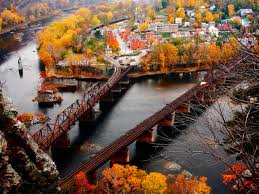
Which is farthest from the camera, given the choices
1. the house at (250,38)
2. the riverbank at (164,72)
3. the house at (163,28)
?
the house at (163,28)

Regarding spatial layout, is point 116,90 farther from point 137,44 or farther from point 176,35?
point 176,35

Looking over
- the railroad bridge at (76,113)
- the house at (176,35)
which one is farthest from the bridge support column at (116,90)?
the house at (176,35)

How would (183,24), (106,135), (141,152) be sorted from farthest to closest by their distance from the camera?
(183,24)
(106,135)
(141,152)

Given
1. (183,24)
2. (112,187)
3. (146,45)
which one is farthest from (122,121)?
(183,24)

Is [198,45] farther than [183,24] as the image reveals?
No

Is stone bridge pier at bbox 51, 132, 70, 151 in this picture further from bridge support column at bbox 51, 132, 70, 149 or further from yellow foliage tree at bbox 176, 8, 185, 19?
yellow foliage tree at bbox 176, 8, 185, 19

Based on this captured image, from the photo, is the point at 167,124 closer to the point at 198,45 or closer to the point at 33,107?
the point at 33,107

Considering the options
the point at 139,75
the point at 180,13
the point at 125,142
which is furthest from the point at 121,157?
the point at 180,13

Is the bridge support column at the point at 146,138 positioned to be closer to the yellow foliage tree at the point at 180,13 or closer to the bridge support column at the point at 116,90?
the bridge support column at the point at 116,90
